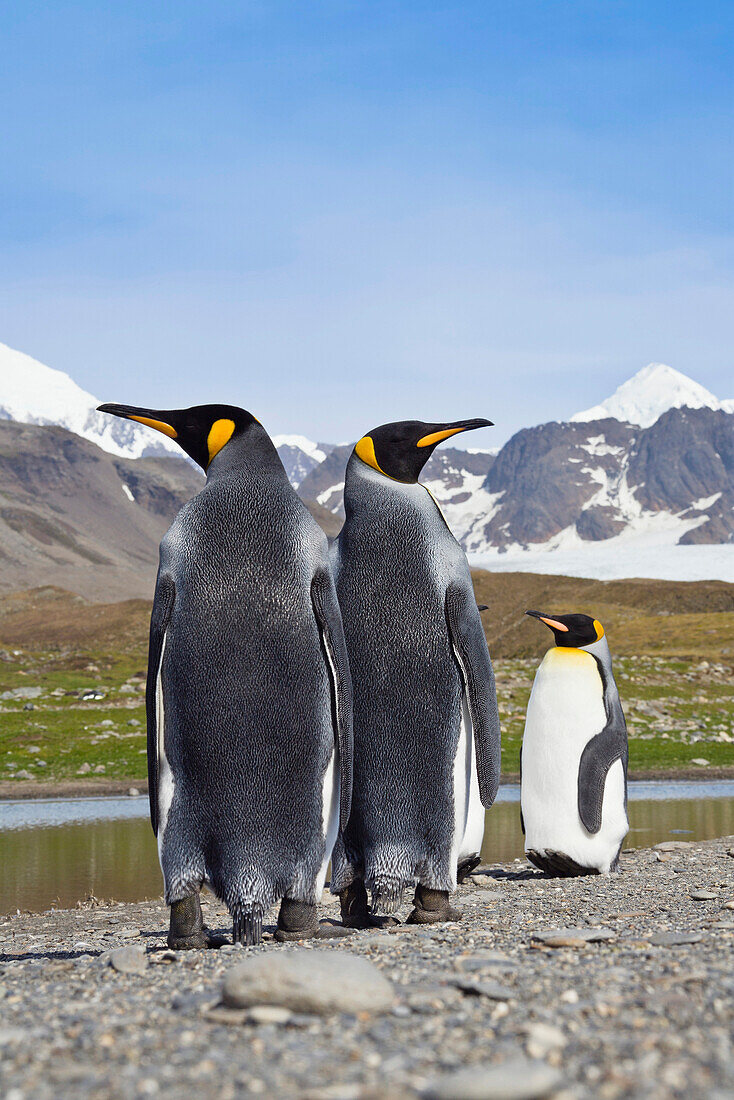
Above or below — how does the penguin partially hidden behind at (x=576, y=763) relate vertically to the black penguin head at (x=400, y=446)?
below

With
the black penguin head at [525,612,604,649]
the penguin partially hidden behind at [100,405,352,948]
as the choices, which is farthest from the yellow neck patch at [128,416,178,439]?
the black penguin head at [525,612,604,649]

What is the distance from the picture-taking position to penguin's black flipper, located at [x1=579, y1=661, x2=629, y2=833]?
8.95 m

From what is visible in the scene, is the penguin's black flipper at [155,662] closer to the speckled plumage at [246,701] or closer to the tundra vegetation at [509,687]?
the speckled plumage at [246,701]

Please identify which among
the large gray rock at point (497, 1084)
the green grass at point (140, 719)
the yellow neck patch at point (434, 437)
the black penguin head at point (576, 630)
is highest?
the yellow neck patch at point (434, 437)

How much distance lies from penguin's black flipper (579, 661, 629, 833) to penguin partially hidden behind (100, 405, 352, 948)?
394 cm

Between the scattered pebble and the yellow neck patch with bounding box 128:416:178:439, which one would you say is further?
the yellow neck patch with bounding box 128:416:178:439

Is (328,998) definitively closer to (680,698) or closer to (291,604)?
(291,604)

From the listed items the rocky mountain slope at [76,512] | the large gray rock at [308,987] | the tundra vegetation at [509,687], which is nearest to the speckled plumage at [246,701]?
the large gray rock at [308,987]

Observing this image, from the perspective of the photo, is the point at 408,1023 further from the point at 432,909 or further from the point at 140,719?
the point at 140,719

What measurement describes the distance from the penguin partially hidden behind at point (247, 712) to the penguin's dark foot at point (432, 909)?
0.76 metres

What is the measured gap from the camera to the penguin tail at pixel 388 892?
6023 mm

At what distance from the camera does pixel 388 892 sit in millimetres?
6023

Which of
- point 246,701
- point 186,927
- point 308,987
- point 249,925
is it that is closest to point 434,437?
point 246,701

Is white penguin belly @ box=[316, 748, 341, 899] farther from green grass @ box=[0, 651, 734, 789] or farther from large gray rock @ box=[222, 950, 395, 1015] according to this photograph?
green grass @ box=[0, 651, 734, 789]
